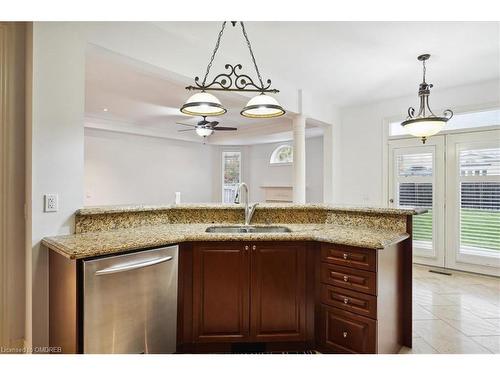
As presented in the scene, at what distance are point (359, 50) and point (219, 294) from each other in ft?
9.47

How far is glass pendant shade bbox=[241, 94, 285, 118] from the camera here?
87.4 inches

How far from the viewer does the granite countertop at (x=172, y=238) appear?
5.65 ft

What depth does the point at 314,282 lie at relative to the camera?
2.15 metres

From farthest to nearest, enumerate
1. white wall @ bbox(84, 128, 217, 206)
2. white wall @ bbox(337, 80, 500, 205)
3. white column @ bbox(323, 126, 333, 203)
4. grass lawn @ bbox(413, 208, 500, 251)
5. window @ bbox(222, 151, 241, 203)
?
window @ bbox(222, 151, 241, 203) → white wall @ bbox(84, 128, 217, 206) → white column @ bbox(323, 126, 333, 203) → white wall @ bbox(337, 80, 500, 205) → grass lawn @ bbox(413, 208, 500, 251)

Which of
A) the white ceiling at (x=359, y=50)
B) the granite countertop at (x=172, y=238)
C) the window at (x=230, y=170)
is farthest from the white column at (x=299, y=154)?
the window at (x=230, y=170)

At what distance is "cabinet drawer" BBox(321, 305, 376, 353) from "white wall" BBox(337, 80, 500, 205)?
318 centimetres

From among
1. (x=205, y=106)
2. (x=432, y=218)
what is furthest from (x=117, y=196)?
(x=432, y=218)

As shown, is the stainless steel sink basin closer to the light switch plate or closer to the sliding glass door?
the light switch plate

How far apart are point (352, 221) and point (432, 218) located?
2911 mm

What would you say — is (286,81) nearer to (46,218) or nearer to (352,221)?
(352,221)

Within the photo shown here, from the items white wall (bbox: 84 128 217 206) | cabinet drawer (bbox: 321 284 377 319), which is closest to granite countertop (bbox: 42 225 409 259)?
cabinet drawer (bbox: 321 284 377 319)

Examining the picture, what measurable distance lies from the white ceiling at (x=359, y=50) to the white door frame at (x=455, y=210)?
0.83 m

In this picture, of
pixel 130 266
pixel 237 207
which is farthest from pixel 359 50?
pixel 130 266

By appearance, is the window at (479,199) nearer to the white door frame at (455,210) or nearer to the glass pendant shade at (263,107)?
the white door frame at (455,210)
